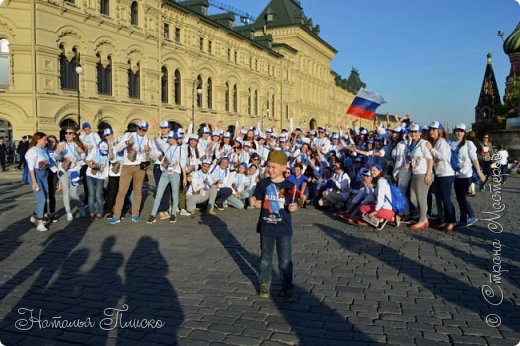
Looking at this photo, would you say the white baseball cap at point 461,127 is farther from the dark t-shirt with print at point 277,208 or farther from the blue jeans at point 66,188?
the blue jeans at point 66,188

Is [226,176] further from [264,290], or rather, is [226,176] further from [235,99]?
[235,99]

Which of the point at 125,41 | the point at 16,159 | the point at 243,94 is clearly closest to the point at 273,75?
the point at 243,94

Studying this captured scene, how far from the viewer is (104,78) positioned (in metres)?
30.5

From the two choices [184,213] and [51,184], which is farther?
[184,213]

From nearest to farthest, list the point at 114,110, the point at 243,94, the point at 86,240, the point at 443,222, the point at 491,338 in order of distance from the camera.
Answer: the point at 491,338
the point at 86,240
the point at 443,222
the point at 114,110
the point at 243,94

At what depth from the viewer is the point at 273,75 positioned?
58625 mm

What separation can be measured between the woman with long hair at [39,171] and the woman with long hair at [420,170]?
7908 millimetres

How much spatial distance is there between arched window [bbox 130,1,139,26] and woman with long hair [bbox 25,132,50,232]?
26761mm

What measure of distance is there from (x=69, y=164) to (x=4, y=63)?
2029 centimetres

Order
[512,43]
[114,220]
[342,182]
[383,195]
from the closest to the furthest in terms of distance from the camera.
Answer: [383,195] → [114,220] → [342,182] → [512,43]

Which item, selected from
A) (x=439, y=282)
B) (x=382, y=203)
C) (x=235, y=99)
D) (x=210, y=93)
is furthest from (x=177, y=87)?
(x=439, y=282)

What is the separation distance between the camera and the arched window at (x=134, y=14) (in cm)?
3294

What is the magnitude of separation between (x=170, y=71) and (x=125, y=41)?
6260 mm

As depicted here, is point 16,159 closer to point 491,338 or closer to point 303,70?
point 491,338
